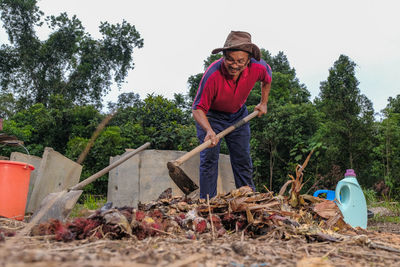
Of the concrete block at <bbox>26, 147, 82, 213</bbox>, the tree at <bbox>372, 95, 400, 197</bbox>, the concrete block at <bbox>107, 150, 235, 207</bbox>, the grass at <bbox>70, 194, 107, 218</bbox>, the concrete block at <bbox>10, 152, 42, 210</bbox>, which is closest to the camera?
the grass at <bbox>70, 194, 107, 218</bbox>

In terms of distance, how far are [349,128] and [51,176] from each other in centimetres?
675

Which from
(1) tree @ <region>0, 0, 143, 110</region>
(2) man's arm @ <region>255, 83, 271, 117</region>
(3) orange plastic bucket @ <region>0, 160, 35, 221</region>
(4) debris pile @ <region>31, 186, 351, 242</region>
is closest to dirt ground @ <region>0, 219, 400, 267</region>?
(4) debris pile @ <region>31, 186, 351, 242</region>

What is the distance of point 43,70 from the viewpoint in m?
21.6

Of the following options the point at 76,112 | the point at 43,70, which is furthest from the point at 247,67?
the point at 43,70

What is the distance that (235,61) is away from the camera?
10.0ft

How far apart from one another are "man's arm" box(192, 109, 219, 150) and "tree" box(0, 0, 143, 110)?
64.6 ft

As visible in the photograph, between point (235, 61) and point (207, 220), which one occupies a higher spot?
point (235, 61)

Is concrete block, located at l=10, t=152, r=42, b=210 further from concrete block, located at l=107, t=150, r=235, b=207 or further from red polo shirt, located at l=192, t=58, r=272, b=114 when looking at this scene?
red polo shirt, located at l=192, t=58, r=272, b=114

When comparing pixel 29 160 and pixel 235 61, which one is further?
pixel 29 160

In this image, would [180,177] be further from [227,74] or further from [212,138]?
[227,74]

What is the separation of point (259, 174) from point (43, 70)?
1740cm

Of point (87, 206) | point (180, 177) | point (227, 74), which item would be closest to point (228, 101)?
point (227, 74)

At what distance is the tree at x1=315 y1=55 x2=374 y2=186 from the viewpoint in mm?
7992

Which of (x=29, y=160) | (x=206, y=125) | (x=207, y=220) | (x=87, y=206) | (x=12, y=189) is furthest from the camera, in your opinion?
(x=87, y=206)
